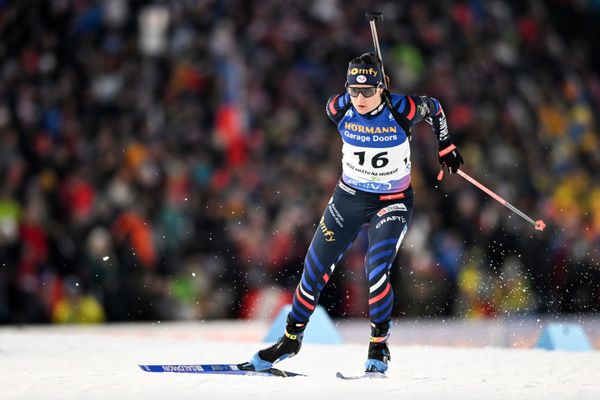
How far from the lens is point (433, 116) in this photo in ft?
23.3

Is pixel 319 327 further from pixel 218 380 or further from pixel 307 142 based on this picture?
pixel 307 142

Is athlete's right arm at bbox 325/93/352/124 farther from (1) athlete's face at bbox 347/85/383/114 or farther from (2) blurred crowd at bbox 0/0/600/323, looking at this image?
(2) blurred crowd at bbox 0/0/600/323

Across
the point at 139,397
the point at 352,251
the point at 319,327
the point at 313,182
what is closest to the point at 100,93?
the point at 313,182

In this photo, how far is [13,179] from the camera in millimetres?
12102

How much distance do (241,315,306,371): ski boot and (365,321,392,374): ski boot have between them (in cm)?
48

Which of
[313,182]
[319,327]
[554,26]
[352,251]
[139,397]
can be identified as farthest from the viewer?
[554,26]

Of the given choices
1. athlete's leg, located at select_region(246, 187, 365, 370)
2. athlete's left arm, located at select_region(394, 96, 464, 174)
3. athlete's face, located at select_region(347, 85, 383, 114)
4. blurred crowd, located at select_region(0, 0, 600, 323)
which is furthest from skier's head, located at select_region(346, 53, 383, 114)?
blurred crowd, located at select_region(0, 0, 600, 323)

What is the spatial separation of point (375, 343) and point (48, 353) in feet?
8.50

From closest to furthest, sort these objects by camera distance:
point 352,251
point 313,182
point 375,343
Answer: point 375,343, point 352,251, point 313,182

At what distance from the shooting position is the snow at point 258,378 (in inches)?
236

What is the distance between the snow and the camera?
600 centimetres

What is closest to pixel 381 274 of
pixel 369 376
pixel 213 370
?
pixel 369 376

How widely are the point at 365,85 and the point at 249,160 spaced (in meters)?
6.66

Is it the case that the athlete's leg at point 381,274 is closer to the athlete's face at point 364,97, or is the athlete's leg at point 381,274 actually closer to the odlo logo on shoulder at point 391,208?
the odlo logo on shoulder at point 391,208
